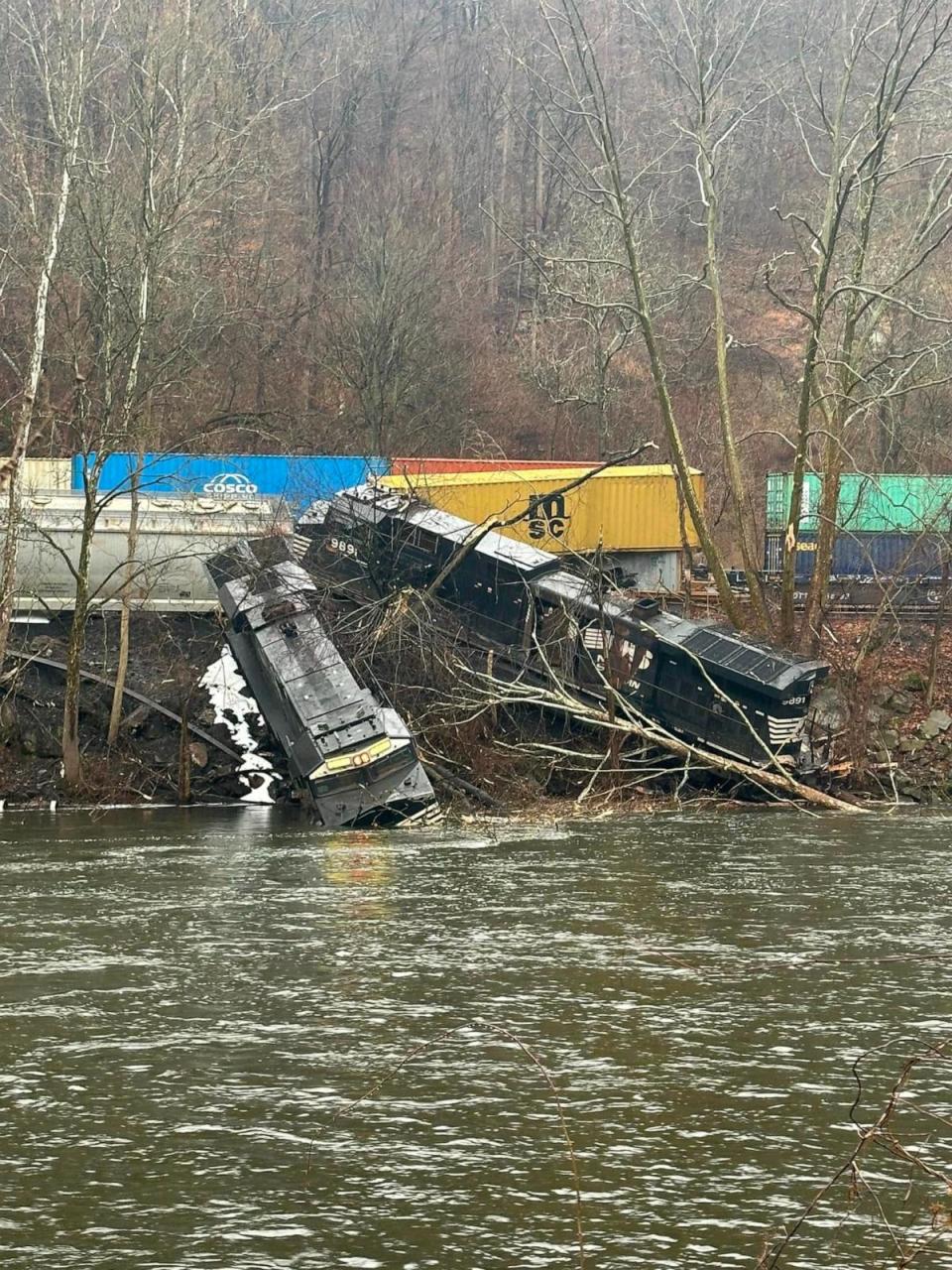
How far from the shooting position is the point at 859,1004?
34.9ft

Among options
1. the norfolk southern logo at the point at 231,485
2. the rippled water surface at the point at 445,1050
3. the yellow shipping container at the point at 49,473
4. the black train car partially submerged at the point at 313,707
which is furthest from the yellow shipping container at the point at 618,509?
the rippled water surface at the point at 445,1050

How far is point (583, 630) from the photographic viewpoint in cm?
2519

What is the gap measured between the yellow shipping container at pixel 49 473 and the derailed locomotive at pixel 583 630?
8838mm

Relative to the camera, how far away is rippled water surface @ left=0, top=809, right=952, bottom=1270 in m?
6.74

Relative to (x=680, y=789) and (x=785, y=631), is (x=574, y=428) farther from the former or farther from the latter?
(x=680, y=789)

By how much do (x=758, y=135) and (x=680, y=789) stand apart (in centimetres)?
6050

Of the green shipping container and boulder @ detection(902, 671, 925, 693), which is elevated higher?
the green shipping container

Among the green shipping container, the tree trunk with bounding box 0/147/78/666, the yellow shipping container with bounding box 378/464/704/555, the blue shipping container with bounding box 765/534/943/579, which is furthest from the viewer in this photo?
the yellow shipping container with bounding box 378/464/704/555

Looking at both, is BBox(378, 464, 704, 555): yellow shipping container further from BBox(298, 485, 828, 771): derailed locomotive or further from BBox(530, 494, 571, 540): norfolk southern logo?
BBox(298, 485, 828, 771): derailed locomotive

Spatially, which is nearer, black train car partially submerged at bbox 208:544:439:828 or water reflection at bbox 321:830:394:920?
water reflection at bbox 321:830:394:920

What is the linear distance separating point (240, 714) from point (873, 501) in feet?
61.6

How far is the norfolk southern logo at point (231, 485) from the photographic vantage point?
116ft

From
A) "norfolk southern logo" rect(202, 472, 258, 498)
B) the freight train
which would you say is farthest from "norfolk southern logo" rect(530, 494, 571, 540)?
the freight train

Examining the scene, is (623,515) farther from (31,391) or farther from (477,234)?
(477,234)
